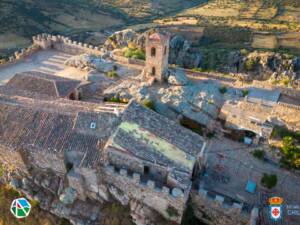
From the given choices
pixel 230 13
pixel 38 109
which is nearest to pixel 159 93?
pixel 38 109

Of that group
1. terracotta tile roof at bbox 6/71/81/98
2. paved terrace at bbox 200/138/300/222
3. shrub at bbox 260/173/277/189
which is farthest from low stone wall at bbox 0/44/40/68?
shrub at bbox 260/173/277/189

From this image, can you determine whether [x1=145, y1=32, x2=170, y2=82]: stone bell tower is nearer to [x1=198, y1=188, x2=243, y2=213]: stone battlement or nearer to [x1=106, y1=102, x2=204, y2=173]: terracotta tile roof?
[x1=106, y1=102, x2=204, y2=173]: terracotta tile roof

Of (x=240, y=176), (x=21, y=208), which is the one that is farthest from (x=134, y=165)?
(x=240, y=176)

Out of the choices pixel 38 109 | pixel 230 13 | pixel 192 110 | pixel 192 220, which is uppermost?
pixel 230 13

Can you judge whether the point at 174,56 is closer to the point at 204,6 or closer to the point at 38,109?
the point at 38,109

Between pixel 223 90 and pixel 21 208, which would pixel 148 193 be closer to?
pixel 21 208

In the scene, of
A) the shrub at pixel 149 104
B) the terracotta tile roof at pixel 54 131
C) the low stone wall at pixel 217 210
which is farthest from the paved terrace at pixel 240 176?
the terracotta tile roof at pixel 54 131
